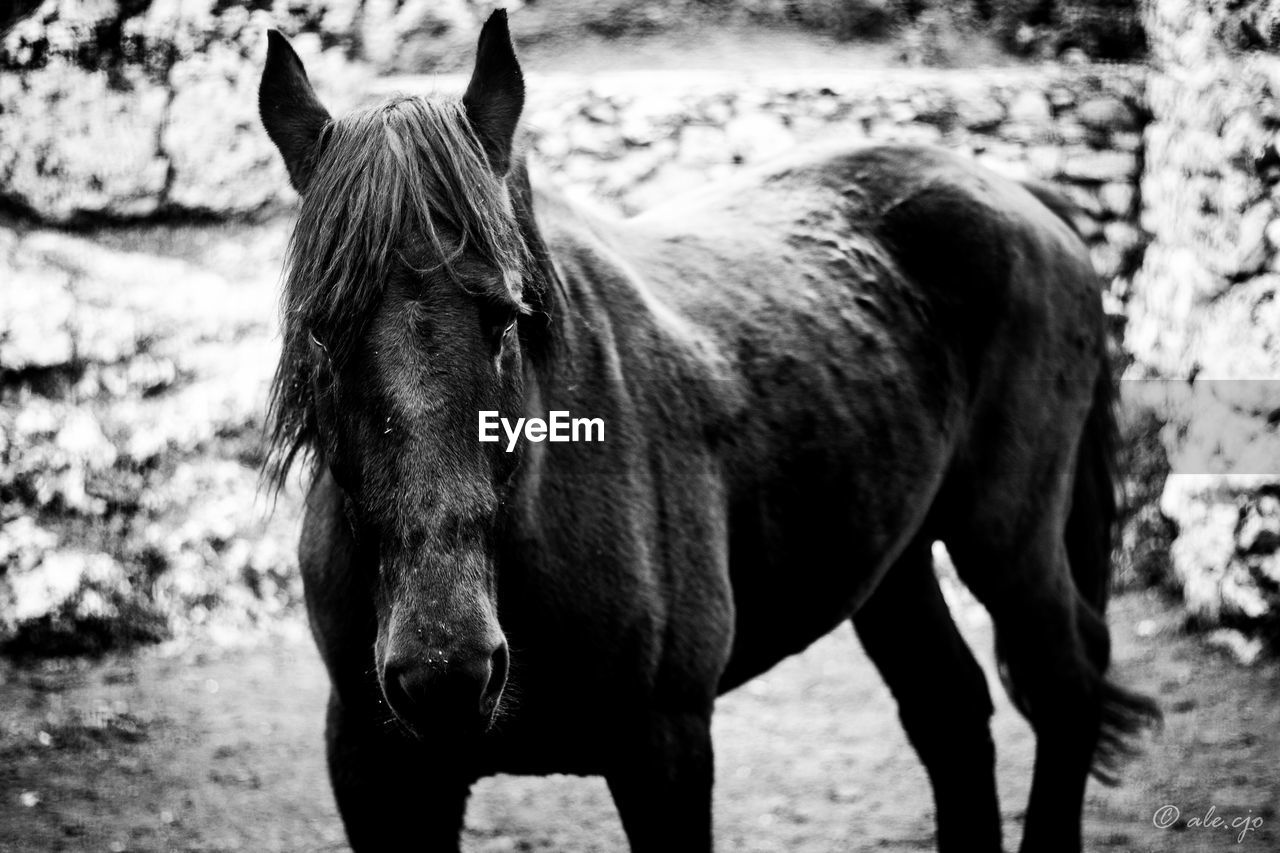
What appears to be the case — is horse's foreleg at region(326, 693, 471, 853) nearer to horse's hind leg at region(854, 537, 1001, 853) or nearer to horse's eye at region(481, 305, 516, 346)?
horse's eye at region(481, 305, 516, 346)

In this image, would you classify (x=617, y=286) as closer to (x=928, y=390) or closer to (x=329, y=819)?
(x=928, y=390)

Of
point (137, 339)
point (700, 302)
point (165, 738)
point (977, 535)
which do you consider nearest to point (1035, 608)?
point (977, 535)

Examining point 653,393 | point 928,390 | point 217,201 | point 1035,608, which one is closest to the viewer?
point 653,393

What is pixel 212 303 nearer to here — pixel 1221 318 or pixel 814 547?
pixel 814 547

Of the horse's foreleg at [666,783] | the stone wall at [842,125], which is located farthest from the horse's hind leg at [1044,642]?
the stone wall at [842,125]

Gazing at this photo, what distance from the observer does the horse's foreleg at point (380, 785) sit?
6.55 feet

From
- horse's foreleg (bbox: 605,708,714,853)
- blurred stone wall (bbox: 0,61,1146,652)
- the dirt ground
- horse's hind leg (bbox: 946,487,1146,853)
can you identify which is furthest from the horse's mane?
blurred stone wall (bbox: 0,61,1146,652)

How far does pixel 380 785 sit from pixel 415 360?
0.90m

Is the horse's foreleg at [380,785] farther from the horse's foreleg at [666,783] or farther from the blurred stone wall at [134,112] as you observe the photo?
the blurred stone wall at [134,112]

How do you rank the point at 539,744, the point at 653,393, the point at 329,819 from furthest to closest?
the point at 329,819 < the point at 653,393 < the point at 539,744

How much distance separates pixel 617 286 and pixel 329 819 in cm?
246

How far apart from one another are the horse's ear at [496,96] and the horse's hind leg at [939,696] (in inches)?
69.0

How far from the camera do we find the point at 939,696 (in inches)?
123

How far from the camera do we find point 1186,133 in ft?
18.3
